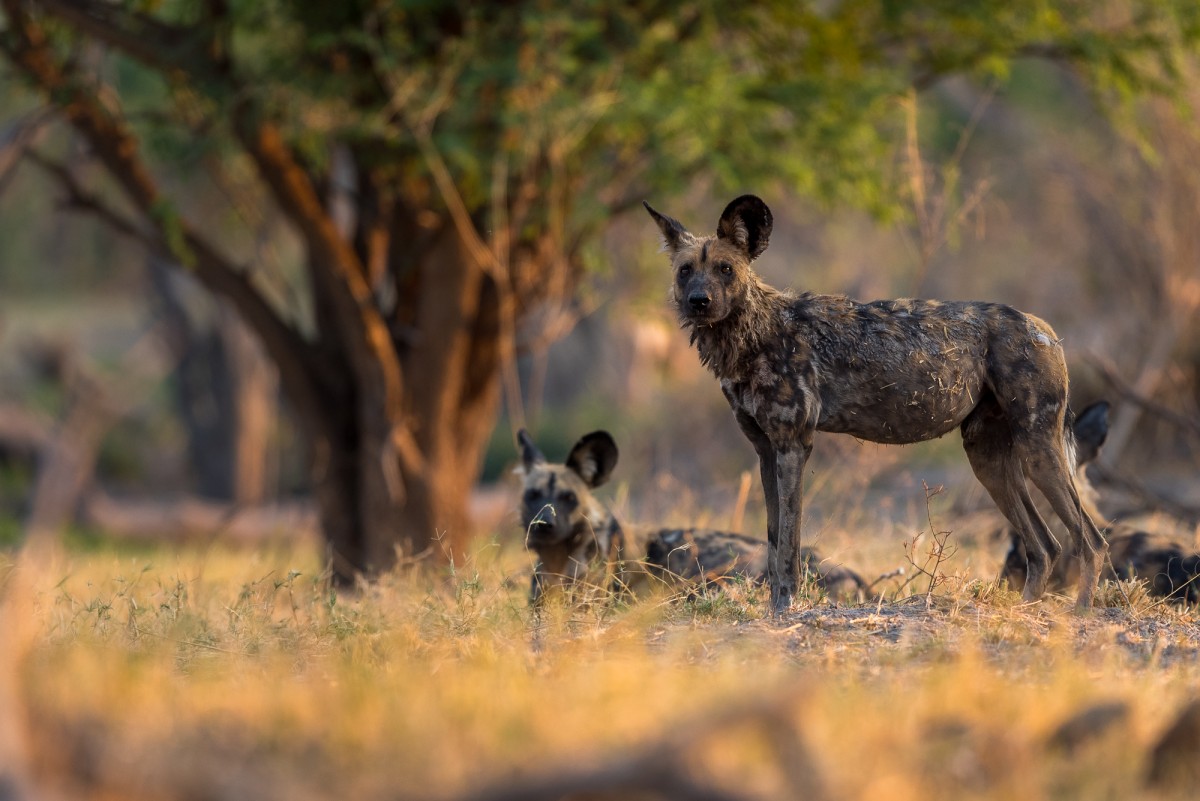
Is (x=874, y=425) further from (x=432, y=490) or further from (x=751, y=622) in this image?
(x=432, y=490)

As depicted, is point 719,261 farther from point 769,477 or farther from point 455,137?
point 455,137

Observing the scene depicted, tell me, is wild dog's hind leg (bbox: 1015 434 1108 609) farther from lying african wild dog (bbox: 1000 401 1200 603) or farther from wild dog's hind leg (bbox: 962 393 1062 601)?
lying african wild dog (bbox: 1000 401 1200 603)

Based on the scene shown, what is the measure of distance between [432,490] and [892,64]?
4470 mm

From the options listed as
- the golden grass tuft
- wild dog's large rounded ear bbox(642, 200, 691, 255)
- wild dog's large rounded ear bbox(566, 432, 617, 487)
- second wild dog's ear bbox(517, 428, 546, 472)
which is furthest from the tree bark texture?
the golden grass tuft

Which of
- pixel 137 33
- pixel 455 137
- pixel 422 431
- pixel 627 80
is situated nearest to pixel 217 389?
pixel 422 431

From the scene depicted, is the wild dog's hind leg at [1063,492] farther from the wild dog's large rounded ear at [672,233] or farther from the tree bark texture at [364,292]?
the tree bark texture at [364,292]

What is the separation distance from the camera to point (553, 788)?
102 inches

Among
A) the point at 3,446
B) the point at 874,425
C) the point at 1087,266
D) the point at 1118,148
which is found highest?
the point at 1118,148

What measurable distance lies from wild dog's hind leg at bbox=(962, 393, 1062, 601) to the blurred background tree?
266 cm

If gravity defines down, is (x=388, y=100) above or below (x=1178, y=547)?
above

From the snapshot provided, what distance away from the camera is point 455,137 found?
8453 mm

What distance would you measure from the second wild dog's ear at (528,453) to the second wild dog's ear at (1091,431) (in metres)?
2.53

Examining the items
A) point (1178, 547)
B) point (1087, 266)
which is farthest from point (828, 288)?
point (1178, 547)

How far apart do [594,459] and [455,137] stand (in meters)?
2.78
